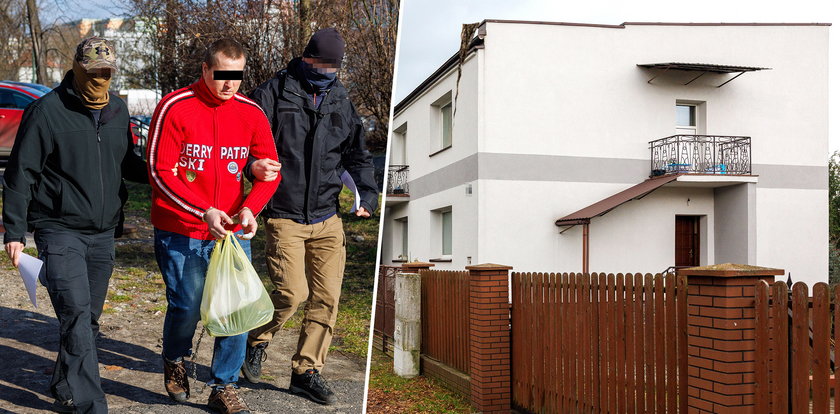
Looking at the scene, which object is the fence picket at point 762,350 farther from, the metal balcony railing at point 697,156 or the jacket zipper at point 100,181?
the metal balcony railing at point 697,156

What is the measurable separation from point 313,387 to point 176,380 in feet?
2.19

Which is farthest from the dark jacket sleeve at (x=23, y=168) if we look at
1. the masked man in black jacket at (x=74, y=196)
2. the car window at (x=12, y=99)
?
the car window at (x=12, y=99)

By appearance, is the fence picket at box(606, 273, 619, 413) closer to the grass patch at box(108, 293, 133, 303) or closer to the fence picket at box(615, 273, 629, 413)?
the fence picket at box(615, 273, 629, 413)

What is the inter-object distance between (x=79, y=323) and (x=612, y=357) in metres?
3.48

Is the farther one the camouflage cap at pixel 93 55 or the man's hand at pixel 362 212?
the man's hand at pixel 362 212

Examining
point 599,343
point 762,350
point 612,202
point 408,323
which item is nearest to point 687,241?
point 612,202

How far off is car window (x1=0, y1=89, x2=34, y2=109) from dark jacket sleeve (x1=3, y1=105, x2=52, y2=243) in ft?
41.6

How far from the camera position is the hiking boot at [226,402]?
136 inches

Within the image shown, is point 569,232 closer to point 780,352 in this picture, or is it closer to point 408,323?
point 408,323

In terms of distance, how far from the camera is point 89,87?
335 cm

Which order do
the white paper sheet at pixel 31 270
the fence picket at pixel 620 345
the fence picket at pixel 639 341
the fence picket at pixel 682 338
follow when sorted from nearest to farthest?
the white paper sheet at pixel 31 270, the fence picket at pixel 682 338, the fence picket at pixel 639 341, the fence picket at pixel 620 345

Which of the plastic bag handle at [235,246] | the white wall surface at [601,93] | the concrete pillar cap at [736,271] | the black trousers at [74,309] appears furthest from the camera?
the white wall surface at [601,93]

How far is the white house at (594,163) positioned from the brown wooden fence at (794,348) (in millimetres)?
14471

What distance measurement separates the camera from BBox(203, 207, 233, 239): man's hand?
3.28m
